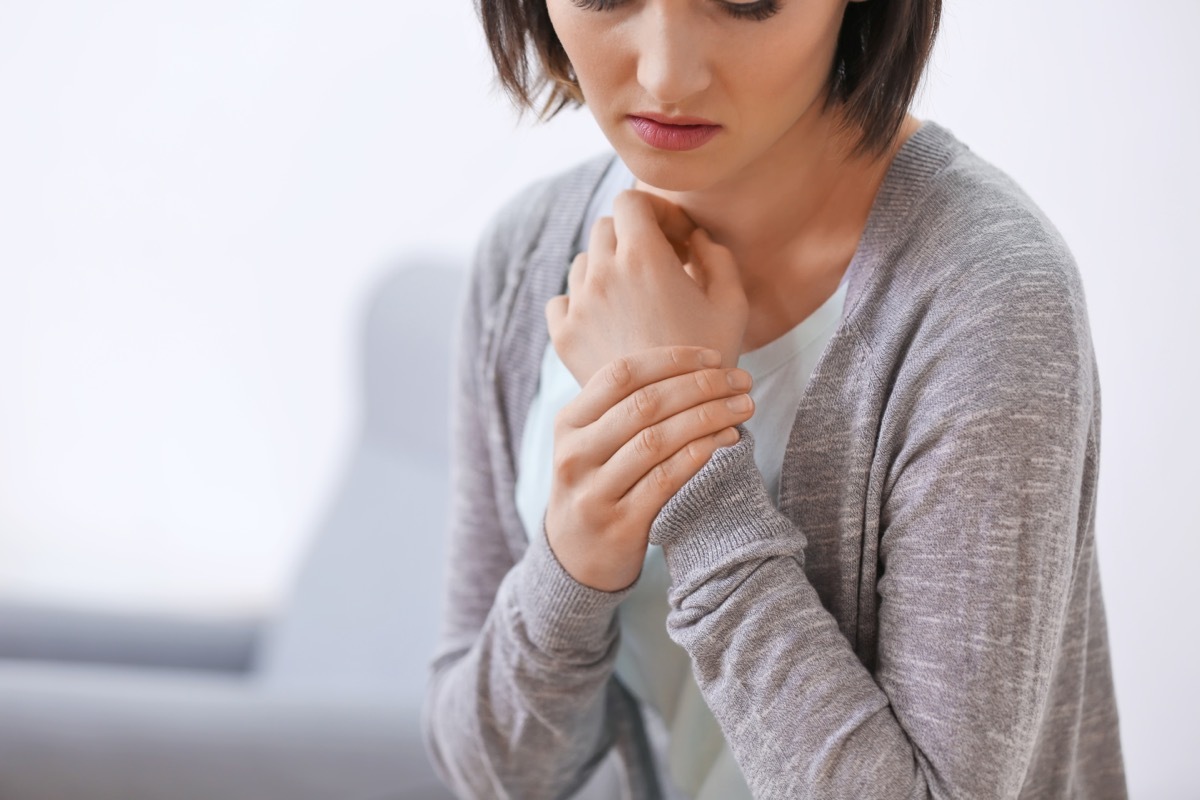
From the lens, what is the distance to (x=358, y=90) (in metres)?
1.86

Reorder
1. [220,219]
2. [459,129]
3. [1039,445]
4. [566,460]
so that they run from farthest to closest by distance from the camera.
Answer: [220,219] → [459,129] → [566,460] → [1039,445]

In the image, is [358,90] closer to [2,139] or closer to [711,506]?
[2,139]

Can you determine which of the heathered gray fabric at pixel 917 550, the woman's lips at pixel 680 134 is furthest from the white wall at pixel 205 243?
the woman's lips at pixel 680 134

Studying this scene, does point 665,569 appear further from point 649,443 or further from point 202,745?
point 202,745

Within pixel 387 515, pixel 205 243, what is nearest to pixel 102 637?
pixel 387 515

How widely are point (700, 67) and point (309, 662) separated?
124 centimetres

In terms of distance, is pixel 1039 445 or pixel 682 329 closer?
pixel 1039 445

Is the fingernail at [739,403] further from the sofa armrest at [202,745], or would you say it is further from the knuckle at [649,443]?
the sofa armrest at [202,745]

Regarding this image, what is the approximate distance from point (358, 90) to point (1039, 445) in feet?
4.87

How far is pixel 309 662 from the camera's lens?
5.42ft

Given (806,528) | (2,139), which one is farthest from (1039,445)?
(2,139)

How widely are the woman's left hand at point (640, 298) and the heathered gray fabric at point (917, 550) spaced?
0.08 m

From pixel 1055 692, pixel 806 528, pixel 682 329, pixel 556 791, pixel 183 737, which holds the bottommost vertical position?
pixel 183 737

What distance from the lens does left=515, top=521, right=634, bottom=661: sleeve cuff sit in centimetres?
79
